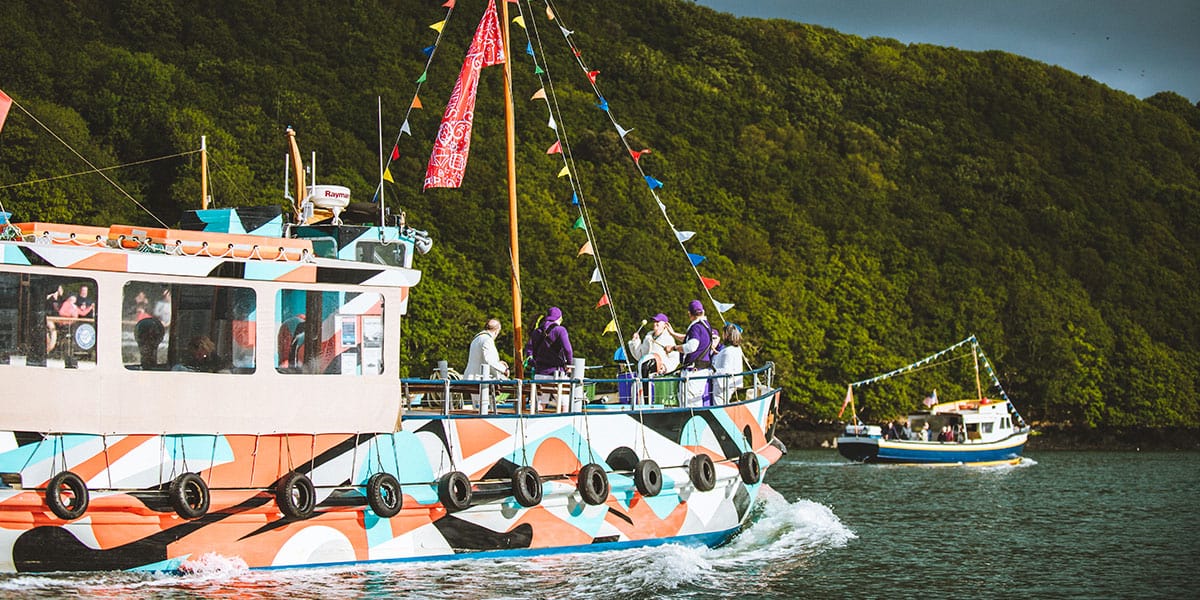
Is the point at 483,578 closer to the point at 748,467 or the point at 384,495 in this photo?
the point at 384,495

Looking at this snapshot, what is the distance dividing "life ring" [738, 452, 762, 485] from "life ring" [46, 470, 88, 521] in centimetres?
903

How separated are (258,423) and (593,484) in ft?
14.4

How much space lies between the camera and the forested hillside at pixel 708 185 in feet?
211

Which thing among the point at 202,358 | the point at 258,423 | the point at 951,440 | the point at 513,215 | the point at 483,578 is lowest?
the point at 483,578

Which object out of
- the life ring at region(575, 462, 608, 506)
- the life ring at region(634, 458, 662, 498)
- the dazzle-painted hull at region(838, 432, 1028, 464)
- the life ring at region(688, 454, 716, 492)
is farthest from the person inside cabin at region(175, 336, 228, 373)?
the dazzle-painted hull at region(838, 432, 1028, 464)

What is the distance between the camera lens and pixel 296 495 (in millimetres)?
15477

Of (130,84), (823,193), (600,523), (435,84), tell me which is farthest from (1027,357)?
(600,523)

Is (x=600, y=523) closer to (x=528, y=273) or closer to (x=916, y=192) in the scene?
(x=528, y=273)

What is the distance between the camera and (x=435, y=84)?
77.8 m

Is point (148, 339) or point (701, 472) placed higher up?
point (148, 339)

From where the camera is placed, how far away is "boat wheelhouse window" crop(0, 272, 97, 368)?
14312mm

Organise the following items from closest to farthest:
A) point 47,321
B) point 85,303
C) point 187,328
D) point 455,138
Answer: point 47,321
point 85,303
point 187,328
point 455,138

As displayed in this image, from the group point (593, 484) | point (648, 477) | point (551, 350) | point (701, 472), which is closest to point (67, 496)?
point (593, 484)

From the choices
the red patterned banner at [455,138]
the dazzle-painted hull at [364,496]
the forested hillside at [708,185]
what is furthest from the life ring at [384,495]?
the forested hillside at [708,185]
